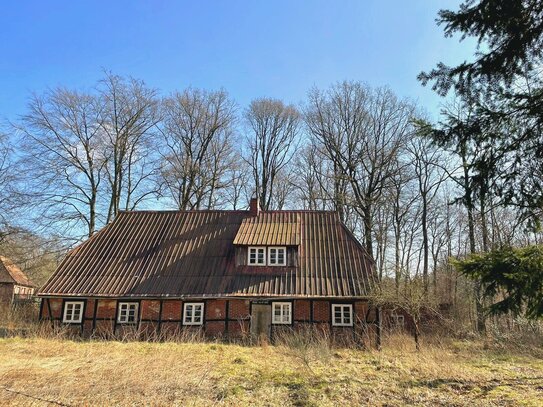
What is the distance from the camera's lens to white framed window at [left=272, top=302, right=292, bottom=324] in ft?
59.6

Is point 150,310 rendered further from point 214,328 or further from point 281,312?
point 281,312

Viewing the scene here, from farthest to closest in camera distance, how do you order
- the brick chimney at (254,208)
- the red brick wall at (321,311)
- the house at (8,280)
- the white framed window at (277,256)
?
1. the house at (8,280)
2. the brick chimney at (254,208)
3. the white framed window at (277,256)
4. the red brick wall at (321,311)

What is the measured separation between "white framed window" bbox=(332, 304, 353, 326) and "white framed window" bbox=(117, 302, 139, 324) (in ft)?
28.8

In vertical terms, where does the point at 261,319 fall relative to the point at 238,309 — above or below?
below

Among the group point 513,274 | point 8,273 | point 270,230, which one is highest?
point 270,230

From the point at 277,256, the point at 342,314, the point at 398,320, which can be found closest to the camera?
the point at 342,314

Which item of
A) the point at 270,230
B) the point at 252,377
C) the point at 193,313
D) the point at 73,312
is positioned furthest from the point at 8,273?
the point at 252,377

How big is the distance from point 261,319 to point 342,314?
353 cm

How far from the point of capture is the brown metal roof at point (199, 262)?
1838 centimetres

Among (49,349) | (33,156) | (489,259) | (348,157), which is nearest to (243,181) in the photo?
(348,157)

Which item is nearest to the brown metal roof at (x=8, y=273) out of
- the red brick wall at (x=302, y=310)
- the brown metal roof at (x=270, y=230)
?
the brown metal roof at (x=270, y=230)

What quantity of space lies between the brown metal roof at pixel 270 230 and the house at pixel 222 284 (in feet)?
0.16

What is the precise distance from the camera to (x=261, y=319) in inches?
722

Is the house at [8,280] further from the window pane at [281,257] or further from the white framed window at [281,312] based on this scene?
the white framed window at [281,312]
